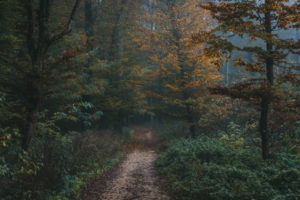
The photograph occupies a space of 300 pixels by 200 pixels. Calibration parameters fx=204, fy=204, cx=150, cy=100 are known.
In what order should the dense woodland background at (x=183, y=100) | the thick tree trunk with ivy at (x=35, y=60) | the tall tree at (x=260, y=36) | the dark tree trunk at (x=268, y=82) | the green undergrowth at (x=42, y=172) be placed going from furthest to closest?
1. the dark tree trunk at (x=268, y=82)
2. the tall tree at (x=260, y=36)
3. the dense woodland background at (x=183, y=100)
4. the thick tree trunk with ivy at (x=35, y=60)
5. the green undergrowth at (x=42, y=172)

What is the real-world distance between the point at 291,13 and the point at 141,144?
14660 mm

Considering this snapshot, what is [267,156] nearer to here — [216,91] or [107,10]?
[216,91]

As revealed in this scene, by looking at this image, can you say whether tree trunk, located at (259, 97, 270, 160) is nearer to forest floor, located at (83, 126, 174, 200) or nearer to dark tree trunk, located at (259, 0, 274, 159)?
dark tree trunk, located at (259, 0, 274, 159)

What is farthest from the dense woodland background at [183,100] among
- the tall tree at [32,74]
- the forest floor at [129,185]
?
the forest floor at [129,185]

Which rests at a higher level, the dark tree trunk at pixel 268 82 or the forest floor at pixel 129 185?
the dark tree trunk at pixel 268 82

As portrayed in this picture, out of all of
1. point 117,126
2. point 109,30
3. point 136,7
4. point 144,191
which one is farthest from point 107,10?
point 144,191

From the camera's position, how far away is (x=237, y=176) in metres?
5.87

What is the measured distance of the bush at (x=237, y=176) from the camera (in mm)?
4984

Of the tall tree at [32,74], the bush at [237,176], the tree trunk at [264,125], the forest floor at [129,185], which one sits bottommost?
the forest floor at [129,185]

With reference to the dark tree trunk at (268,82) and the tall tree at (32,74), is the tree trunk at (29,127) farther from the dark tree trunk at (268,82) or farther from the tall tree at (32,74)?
the dark tree trunk at (268,82)

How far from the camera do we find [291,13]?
6184 mm

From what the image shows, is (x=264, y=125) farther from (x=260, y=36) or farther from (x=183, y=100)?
(x=183, y=100)

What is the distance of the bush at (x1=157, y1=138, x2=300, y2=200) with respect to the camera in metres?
4.98

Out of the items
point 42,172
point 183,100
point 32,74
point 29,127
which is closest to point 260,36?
point 32,74
